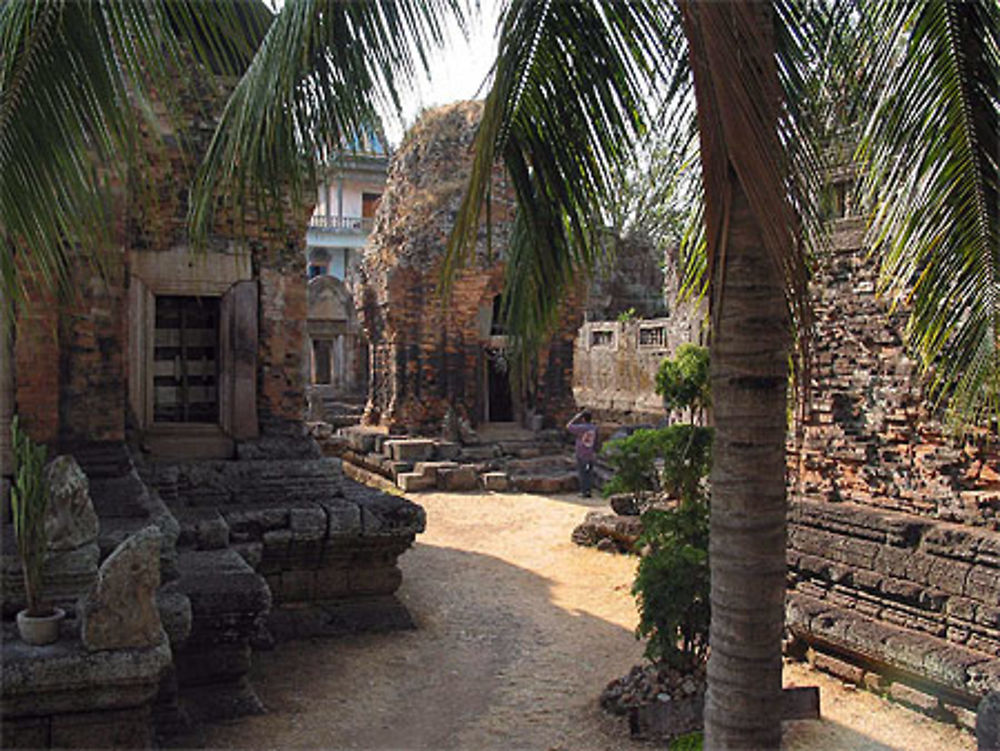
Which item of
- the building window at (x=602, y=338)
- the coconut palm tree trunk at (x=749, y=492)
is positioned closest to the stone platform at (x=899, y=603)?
the coconut palm tree trunk at (x=749, y=492)

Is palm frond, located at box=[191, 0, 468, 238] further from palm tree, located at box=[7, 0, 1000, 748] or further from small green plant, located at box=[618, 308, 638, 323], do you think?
small green plant, located at box=[618, 308, 638, 323]

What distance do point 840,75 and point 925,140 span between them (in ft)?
2.50

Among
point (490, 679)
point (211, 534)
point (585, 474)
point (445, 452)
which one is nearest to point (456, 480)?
point (445, 452)

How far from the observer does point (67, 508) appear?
491 cm

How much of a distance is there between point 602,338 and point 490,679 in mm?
18144

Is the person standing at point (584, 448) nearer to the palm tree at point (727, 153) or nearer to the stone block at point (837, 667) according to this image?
the stone block at point (837, 667)

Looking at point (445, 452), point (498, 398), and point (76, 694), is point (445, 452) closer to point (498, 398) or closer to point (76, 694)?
point (498, 398)

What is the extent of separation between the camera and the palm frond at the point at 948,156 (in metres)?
3.47

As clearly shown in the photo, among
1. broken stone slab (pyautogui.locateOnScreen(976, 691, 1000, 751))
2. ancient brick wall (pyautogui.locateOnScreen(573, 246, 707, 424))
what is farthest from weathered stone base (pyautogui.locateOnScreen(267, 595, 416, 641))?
ancient brick wall (pyautogui.locateOnScreen(573, 246, 707, 424))

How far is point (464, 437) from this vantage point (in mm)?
17344

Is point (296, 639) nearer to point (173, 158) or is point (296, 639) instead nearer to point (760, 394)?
point (173, 158)

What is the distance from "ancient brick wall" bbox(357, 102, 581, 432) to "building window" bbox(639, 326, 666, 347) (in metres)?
3.42

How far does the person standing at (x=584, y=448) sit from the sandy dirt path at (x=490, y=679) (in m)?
3.97

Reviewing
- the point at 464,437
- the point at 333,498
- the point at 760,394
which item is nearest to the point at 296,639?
the point at 333,498
